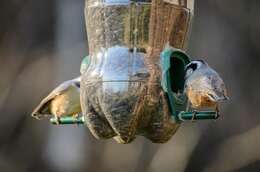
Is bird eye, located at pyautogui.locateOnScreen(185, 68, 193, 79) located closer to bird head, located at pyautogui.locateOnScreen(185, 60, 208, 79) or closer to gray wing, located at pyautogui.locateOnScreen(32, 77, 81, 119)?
bird head, located at pyautogui.locateOnScreen(185, 60, 208, 79)

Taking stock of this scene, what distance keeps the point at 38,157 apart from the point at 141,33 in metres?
3.59

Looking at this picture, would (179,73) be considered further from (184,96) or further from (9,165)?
(9,165)

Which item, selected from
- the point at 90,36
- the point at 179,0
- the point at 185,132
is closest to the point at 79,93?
the point at 90,36

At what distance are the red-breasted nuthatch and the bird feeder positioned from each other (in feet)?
0.15

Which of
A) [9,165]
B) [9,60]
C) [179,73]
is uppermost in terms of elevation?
[179,73]

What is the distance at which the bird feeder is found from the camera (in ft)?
13.4

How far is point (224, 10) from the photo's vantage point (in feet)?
24.6

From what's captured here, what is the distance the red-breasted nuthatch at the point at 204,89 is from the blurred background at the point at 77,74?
3.10 metres

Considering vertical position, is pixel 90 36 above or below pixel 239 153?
above

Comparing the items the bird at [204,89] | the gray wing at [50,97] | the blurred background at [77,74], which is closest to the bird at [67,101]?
the gray wing at [50,97]

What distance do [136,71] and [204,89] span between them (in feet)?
0.78

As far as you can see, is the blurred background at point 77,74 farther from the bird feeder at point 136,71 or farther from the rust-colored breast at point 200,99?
the rust-colored breast at point 200,99

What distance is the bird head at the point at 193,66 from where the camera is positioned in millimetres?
4133

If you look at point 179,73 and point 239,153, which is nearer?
point 179,73
